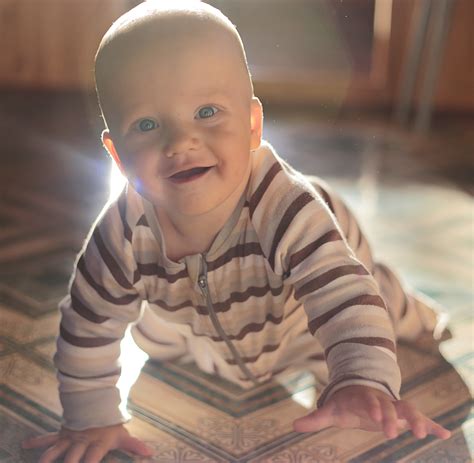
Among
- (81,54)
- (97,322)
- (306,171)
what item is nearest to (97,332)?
(97,322)

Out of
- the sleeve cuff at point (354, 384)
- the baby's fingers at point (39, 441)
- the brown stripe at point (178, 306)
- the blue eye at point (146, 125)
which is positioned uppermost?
the blue eye at point (146, 125)

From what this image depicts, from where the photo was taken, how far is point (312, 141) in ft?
4.21

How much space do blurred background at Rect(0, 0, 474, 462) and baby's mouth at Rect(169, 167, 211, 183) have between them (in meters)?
0.08

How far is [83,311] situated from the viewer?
609mm

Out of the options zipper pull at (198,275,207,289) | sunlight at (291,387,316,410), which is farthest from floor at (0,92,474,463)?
zipper pull at (198,275,207,289)

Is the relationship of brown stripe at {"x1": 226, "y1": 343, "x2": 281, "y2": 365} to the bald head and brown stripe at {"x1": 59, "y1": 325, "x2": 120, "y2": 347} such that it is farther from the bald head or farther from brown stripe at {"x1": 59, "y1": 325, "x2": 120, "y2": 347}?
the bald head

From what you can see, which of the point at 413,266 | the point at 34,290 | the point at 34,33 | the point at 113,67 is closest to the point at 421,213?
the point at 413,266

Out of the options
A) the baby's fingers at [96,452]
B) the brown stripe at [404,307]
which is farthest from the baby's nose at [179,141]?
the brown stripe at [404,307]

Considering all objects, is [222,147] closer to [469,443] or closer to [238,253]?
[238,253]

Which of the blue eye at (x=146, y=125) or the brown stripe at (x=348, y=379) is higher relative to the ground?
the blue eye at (x=146, y=125)

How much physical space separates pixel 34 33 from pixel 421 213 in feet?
3.35

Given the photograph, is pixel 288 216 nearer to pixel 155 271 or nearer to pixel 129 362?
pixel 155 271

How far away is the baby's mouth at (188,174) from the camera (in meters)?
0.52

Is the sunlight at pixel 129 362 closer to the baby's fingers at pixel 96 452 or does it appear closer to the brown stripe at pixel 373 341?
the baby's fingers at pixel 96 452
